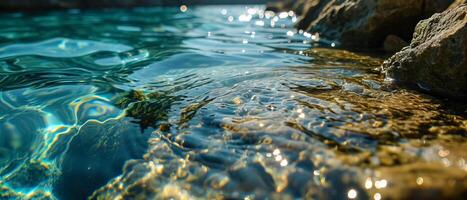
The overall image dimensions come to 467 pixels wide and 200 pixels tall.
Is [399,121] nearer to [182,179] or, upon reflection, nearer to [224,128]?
[224,128]

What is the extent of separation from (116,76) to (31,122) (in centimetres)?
127

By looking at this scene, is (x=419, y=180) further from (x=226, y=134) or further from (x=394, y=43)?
(x=394, y=43)

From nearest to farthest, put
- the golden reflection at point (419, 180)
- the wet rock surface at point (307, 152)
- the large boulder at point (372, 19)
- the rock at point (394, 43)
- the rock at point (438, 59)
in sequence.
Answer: the golden reflection at point (419, 180)
the wet rock surface at point (307, 152)
the rock at point (438, 59)
the rock at point (394, 43)
the large boulder at point (372, 19)

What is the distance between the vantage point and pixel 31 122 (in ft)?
9.85

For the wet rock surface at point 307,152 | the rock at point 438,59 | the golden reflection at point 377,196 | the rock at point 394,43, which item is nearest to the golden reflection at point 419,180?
the wet rock surface at point 307,152

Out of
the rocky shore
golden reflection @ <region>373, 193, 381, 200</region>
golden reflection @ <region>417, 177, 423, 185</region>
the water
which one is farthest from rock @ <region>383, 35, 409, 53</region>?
golden reflection @ <region>373, 193, 381, 200</region>

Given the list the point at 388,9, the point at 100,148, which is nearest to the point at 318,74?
the point at 100,148

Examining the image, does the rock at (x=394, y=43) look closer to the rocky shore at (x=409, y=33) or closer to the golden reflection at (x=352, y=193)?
the rocky shore at (x=409, y=33)

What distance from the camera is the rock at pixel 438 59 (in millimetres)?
2795

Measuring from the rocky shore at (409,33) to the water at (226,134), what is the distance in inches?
10.6

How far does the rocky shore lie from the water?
0.27 meters

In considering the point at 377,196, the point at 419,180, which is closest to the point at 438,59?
the point at 419,180

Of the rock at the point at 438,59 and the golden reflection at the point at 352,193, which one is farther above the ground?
the rock at the point at 438,59

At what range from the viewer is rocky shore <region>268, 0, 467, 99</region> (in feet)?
9.36
